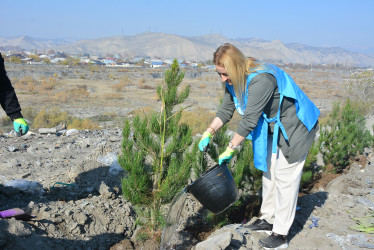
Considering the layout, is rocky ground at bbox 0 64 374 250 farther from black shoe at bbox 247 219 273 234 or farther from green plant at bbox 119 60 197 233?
green plant at bbox 119 60 197 233

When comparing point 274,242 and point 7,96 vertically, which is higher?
point 7,96

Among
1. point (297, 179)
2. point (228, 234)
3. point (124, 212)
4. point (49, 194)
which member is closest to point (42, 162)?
point (49, 194)

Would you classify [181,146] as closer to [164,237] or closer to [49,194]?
[164,237]

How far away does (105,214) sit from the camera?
3.60 meters

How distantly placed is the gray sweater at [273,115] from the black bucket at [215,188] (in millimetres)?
401

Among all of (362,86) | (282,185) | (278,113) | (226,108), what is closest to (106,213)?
(226,108)

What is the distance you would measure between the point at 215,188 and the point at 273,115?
77 centimetres

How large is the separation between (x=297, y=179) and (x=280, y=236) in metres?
0.58

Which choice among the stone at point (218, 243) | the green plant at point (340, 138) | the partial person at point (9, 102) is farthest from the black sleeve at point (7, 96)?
the green plant at point (340, 138)

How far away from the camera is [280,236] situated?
2957 mm

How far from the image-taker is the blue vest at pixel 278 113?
2496 millimetres

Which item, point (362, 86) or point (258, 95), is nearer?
point (258, 95)

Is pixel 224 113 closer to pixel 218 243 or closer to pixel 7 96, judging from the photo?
pixel 218 243

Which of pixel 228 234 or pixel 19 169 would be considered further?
pixel 19 169
